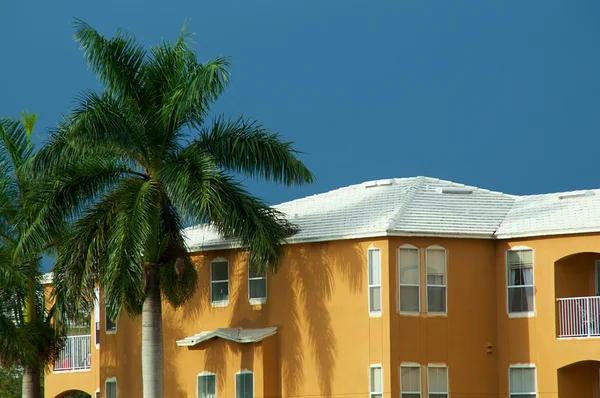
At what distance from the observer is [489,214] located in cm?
3944

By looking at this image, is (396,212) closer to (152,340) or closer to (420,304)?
(420,304)

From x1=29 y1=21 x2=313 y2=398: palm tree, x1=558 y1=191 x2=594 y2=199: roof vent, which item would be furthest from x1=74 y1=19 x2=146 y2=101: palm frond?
x1=558 y1=191 x2=594 y2=199: roof vent

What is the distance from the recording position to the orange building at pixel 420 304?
36.9 meters

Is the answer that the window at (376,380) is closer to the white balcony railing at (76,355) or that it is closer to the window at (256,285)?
the window at (256,285)

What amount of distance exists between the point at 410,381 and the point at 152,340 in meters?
7.74

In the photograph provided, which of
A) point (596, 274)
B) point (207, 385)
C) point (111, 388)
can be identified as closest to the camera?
point (596, 274)

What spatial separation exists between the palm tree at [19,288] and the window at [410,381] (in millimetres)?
12624

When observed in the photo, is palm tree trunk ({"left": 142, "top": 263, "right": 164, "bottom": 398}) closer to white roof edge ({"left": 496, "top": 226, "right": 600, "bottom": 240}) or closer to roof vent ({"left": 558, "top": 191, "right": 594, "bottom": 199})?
white roof edge ({"left": 496, "top": 226, "right": 600, "bottom": 240})

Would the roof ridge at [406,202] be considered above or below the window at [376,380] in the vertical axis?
above

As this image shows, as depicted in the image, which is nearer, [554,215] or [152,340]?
[152,340]

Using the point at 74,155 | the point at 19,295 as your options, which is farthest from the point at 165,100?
the point at 19,295

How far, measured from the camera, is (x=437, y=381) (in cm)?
3709

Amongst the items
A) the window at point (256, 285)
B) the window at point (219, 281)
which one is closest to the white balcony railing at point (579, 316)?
the window at point (256, 285)

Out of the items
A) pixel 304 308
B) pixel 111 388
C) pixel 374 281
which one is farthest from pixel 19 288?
pixel 374 281
